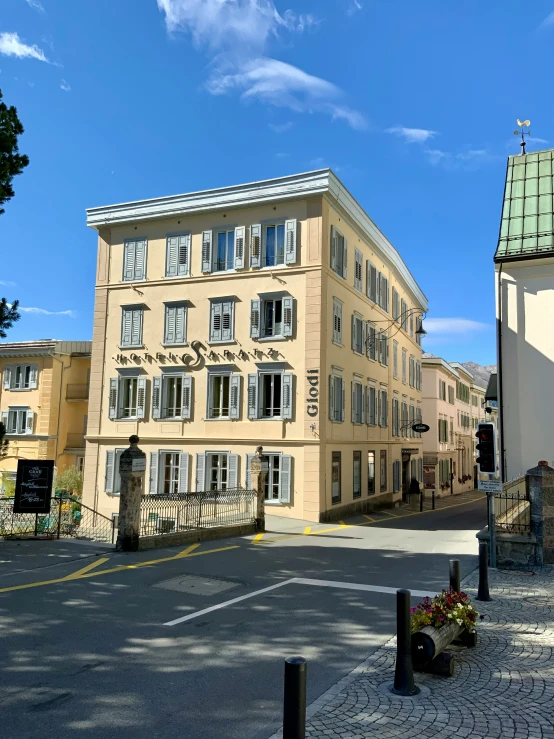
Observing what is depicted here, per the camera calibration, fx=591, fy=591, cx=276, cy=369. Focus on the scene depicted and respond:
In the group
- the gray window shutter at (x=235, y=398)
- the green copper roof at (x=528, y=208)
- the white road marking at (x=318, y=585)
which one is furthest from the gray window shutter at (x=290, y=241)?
the white road marking at (x=318, y=585)

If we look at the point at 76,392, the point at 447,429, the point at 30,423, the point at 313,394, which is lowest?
the point at 30,423

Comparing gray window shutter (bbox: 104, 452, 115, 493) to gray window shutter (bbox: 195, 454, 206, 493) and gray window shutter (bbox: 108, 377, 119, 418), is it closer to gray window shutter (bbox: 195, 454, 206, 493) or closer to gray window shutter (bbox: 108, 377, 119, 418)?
gray window shutter (bbox: 108, 377, 119, 418)

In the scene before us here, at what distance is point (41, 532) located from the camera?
52.5 feet

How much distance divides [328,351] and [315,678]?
20.0 metres

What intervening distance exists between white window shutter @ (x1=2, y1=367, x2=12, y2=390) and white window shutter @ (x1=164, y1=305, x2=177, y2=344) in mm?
17586

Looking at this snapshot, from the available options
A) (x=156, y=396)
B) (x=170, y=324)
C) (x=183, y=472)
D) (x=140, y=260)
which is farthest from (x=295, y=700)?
(x=140, y=260)

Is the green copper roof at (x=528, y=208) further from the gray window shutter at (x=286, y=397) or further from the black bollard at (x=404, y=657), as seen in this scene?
the black bollard at (x=404, y=657)

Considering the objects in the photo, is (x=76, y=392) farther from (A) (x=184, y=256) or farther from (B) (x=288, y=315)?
(B) (x=288, y=315)

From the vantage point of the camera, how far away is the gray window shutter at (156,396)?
27578 millimetres

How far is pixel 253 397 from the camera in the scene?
83.8 feet

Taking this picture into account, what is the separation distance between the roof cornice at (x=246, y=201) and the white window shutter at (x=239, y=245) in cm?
109

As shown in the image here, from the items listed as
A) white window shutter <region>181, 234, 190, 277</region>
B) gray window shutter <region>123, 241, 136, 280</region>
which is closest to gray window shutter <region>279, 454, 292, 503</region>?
white window shutter <region>181, 234, 190, 277</region>

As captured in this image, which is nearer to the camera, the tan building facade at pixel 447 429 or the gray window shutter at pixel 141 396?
the gray window shutter at pixel 141 396

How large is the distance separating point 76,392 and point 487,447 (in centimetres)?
3375
